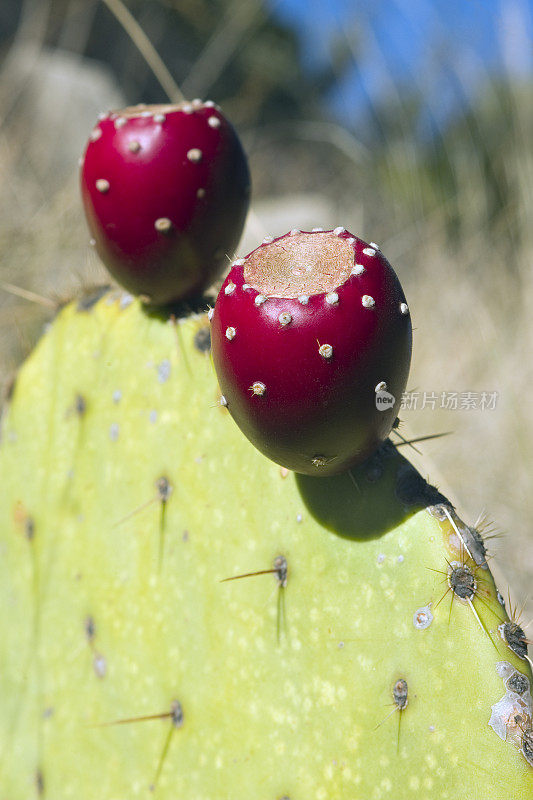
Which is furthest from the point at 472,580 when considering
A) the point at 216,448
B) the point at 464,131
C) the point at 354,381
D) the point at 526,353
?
the point at 464,131

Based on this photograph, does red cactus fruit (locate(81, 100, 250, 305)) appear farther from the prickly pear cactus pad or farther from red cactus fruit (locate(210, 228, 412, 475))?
red cactus fruit (locate(210, 228, 412, 475))

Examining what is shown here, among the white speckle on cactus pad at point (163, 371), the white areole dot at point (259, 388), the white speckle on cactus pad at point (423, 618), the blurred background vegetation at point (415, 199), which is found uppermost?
the white areole dot at point (259, 388)

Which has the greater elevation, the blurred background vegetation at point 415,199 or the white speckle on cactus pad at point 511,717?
the white speckle on cactus pad at point 511,717

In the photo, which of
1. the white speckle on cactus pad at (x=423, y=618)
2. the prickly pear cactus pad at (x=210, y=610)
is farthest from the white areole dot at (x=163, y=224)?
the white speckle on cactus pad at (x=423, y=618)

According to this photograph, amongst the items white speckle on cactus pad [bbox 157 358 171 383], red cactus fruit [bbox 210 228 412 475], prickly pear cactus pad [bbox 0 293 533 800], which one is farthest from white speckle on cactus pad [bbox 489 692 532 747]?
white speckle on cactus pad [bbox 157 358 171 383]

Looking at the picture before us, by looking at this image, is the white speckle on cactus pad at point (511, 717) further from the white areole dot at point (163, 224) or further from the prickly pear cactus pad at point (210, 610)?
the white areole dot at point (163, 224)

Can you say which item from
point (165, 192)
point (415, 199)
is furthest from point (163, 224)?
point (415, 199)
